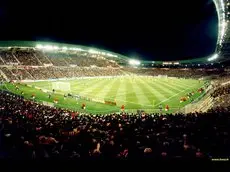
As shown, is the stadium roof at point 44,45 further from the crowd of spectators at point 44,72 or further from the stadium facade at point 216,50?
the crowd of spectators at point 44,72

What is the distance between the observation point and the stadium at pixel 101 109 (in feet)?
31.4

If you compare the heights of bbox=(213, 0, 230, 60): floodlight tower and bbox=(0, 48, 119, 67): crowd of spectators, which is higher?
bbox=(213, 0, 230, 60): floodlight tower

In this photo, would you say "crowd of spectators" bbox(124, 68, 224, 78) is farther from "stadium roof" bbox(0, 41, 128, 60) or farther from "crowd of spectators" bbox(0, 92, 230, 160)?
"crowd of spectators" bbox(0, 92, 230, 160)

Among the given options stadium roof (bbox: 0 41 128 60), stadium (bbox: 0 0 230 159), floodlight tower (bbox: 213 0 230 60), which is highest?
floodlight tower (bbox: 213 0 230 60)

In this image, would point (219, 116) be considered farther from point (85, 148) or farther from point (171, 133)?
A: point (85, 148)

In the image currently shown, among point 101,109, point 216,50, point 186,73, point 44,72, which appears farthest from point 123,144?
point 186,73

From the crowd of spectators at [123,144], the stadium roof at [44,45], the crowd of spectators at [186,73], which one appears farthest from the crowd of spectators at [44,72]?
the crowd of spectators at [123,144]

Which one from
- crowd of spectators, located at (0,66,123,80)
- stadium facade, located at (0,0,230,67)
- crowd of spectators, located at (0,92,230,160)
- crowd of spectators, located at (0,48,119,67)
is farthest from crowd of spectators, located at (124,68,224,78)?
crowd of spectators, located at (0,92,230,160)

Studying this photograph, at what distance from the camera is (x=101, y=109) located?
110ft

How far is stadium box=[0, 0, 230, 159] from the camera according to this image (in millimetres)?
9570

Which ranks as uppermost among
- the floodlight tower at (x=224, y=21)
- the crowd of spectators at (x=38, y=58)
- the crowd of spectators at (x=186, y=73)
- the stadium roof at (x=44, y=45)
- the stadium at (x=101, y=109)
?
the floodlight tower at (x=224, y=21)

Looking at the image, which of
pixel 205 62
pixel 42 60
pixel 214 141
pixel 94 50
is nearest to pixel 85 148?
pixel 214 141

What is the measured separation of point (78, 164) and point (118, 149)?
3.87m

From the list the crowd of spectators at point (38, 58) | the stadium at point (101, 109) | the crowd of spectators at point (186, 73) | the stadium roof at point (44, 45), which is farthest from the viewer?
the crowd of spectators at point (186, 73)
